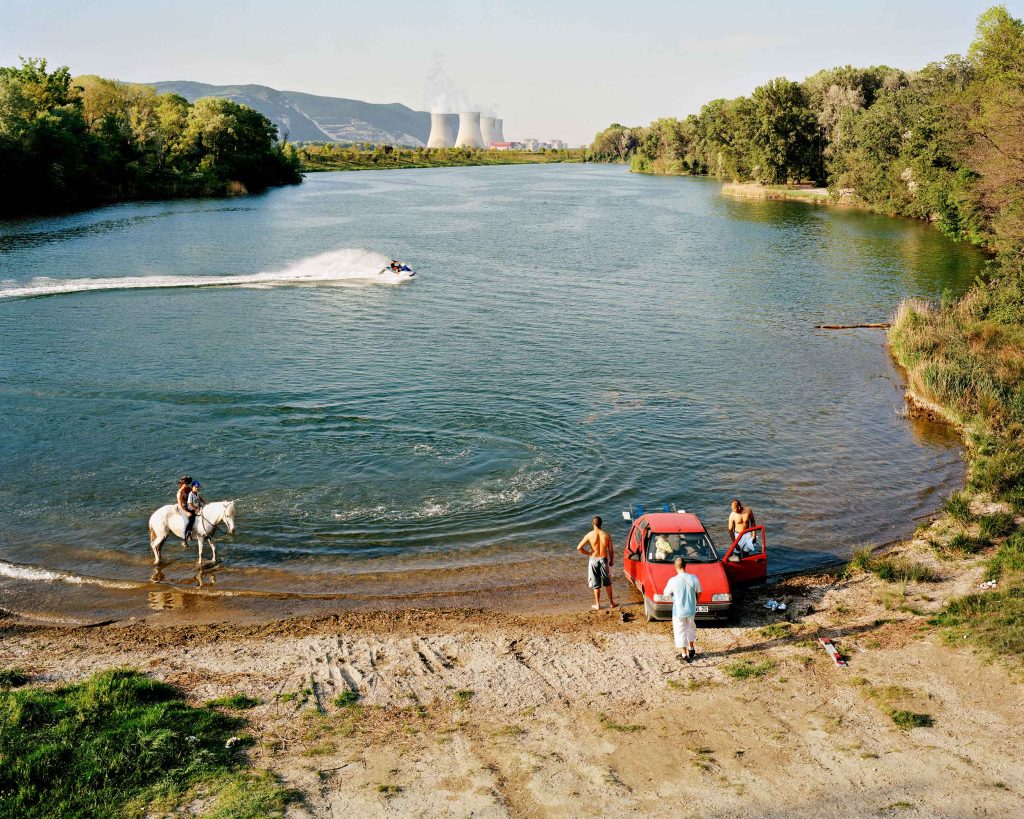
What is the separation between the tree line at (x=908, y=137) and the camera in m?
52.5

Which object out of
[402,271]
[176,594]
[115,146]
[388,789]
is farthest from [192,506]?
[115,146]

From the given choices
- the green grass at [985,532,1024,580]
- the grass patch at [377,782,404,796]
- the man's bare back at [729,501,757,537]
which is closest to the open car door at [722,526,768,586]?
the man's bare back at [729,501,757,537]

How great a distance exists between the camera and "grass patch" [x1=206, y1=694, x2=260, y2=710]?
14362 mm

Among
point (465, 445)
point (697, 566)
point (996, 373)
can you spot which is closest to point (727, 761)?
point (697, 566)

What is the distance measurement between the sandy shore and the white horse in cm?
331

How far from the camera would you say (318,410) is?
33.3m

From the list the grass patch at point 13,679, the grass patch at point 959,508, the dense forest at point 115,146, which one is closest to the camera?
the grass patch at point 13,679

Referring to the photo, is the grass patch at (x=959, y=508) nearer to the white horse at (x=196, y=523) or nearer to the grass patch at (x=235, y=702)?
the grass patch at (x=235, y=702)

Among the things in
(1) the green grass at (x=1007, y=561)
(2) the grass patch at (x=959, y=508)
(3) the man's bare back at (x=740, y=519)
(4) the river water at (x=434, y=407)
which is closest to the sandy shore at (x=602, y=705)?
(1) the green grass at (x=1007, y=561)

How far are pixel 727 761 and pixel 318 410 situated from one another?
23.8 m

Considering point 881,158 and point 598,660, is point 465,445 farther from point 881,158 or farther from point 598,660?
point 881,158

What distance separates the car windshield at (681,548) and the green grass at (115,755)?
1000 cm

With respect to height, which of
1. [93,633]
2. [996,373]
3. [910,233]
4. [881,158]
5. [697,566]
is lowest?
[93,633]

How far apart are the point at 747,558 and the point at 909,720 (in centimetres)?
647
